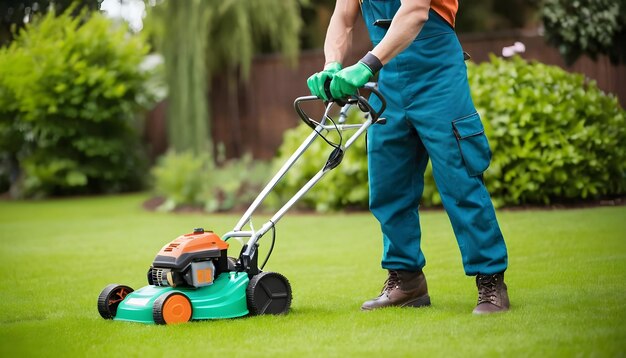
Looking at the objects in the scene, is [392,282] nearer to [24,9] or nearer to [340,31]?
[340,31]

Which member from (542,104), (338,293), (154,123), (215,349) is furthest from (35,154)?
(215,349)

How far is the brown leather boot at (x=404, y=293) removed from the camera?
431cm

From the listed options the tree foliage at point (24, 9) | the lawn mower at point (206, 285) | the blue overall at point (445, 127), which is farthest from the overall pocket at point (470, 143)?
the tree foliage at point (24, 9)

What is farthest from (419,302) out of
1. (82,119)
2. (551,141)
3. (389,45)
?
(82,119)

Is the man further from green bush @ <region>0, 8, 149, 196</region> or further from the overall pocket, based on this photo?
green bush @ <region>0, 8, 149, 196</region>

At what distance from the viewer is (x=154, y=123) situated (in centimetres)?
1570

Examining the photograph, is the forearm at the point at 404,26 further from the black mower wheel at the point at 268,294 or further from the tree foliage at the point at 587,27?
the tree foliage at the point at 587,27

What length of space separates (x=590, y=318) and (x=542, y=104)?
182 inches

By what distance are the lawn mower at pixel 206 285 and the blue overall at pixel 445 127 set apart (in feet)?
0.44

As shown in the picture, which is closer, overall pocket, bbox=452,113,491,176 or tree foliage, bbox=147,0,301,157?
overall pocket, bbox=452,113,491,176

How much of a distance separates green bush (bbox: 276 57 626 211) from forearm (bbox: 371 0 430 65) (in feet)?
14.2

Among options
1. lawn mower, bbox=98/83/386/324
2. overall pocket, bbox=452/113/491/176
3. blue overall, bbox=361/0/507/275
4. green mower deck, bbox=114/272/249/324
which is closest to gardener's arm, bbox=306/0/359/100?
blue overall, bbox=361/0/507/275

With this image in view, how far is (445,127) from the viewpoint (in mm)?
3951

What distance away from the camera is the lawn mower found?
3.89 m
